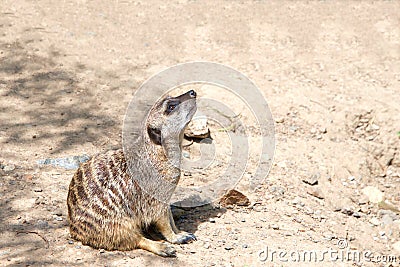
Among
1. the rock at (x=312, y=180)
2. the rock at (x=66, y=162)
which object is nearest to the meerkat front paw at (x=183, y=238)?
the rock at (x=66, y=162)

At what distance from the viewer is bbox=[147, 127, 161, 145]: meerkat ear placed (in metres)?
3.78

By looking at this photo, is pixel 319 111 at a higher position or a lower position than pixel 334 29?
lower

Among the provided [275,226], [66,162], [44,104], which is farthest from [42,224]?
[44,104]

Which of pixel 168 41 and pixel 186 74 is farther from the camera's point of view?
pixel 168 41

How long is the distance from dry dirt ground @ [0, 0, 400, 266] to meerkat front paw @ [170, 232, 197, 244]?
80mm

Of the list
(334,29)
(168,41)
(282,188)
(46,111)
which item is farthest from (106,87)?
(334,29)

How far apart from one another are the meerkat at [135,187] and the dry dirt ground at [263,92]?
11 centimetres

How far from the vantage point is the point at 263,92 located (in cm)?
640

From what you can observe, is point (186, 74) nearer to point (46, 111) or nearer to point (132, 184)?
point (46, 111)

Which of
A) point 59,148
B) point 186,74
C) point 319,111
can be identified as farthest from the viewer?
point 186,74

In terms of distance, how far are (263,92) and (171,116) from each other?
113 inches

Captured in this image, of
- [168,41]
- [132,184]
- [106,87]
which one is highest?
[168,41]

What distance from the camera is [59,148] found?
508 cm

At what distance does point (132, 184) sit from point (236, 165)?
5.82 ft
